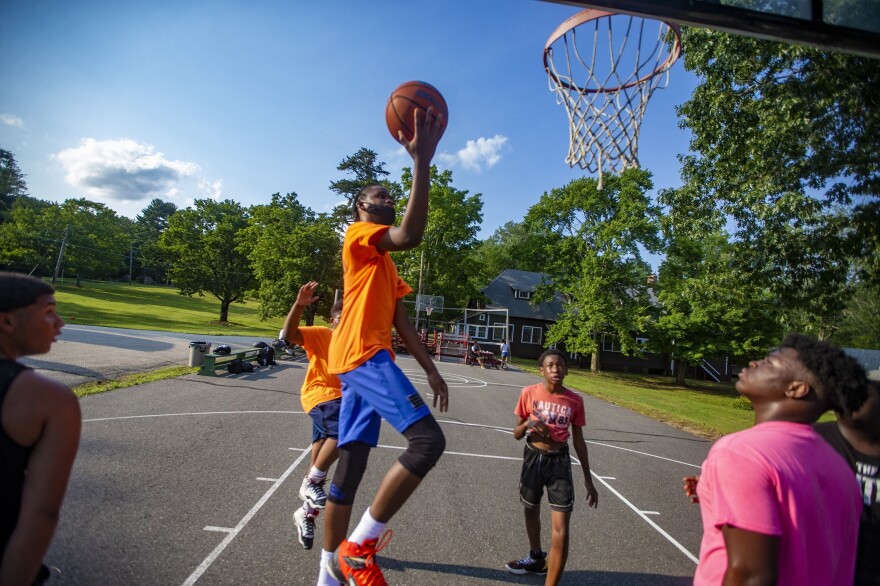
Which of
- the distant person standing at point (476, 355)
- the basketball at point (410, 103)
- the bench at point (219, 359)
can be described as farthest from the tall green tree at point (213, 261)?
the basketball at point (410, 103)

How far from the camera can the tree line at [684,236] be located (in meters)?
10.9

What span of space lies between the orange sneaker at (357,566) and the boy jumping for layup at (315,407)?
160cm

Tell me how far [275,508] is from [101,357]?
14.1 metres

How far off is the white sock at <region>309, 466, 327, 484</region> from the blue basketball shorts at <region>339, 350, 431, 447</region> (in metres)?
1.75

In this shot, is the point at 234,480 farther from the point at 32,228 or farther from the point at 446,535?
the point at 32,228

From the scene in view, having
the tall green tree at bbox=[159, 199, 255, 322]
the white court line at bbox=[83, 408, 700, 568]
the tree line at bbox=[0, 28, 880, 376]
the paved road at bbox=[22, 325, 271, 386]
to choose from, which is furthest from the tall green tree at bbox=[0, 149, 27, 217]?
the white court line at bbox=[83, 408, 700, 568]

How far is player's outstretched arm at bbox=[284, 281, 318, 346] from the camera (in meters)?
4.30

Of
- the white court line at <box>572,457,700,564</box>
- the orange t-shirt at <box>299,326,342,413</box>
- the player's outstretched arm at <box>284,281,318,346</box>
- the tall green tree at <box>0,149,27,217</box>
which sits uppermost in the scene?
the tall green tree at <box>0,149,27,217</box>

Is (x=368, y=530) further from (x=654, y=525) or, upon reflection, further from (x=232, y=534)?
(x=654, y=525)

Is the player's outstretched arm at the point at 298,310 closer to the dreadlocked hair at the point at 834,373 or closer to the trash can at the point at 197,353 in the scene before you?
the dreadlocked hair at the point at 834,373

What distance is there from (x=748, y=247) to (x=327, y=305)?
36.5 metres

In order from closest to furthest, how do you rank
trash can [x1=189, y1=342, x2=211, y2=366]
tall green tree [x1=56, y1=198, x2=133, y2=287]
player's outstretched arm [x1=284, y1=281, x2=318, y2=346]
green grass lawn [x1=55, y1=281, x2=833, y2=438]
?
1. player's outstretched arm [x1=284, y1=281, x2=318, y2=346]
2. trash can [x1=189, y1=342, x2=211, y2=366]
3. green grass lawn [x1=55, y1=281, x2=833, y2=438]
4. tall green tree [x1=56, y1=198, x2=133, y2=287]

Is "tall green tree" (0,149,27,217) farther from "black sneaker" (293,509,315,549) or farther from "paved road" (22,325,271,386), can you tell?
"black sneaker" (293,509,315,549)

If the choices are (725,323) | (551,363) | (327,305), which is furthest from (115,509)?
(327,305)
